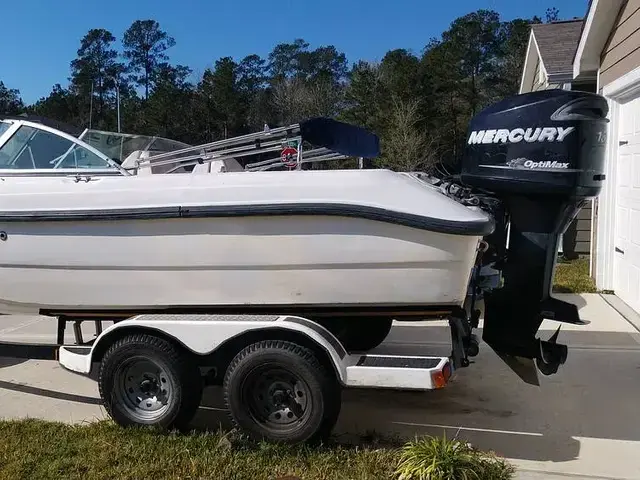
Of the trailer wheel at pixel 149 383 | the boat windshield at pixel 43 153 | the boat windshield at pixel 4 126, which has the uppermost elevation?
the boat windshield at pixel 4 126

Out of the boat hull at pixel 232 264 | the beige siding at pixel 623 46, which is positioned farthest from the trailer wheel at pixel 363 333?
the beige siding at pixel 623 46

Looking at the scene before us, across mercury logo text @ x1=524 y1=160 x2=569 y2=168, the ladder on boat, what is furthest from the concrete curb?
the ladder on boat

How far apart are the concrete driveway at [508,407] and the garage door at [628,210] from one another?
1332 millimetres

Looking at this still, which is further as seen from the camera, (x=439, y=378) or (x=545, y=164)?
(x=545, y=164)

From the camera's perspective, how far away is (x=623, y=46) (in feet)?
24.5

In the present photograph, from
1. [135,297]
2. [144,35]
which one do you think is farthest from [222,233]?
[144,35]

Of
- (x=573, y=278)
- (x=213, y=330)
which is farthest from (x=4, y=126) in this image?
(x=573, y=278)

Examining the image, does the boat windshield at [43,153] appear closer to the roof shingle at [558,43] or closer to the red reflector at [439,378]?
the red reflector at [439,378]

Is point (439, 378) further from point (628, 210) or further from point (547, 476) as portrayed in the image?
point (628, 210)

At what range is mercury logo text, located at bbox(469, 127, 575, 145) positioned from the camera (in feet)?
12.9

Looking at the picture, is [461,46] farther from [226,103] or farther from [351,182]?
[351,182]

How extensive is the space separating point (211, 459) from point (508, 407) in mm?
2148

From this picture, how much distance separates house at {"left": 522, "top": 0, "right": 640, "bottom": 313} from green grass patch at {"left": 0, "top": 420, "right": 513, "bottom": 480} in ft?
15.4

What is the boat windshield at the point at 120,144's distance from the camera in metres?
5.18
